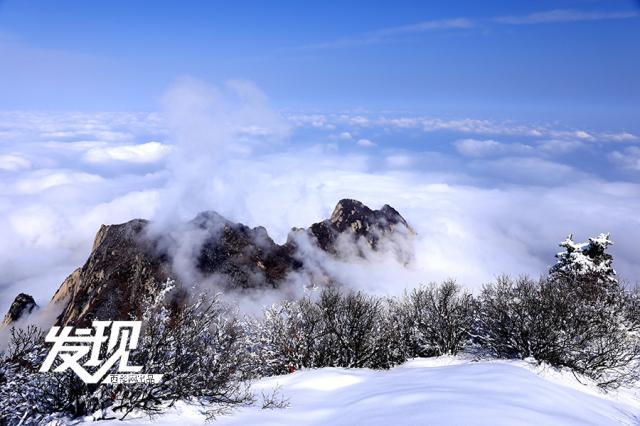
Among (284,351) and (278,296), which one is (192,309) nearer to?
(284,351)

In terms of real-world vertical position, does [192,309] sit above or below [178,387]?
above

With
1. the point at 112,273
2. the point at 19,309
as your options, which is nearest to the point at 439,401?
the point at 112,273

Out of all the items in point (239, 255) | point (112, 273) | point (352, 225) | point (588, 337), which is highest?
point (352, 225)

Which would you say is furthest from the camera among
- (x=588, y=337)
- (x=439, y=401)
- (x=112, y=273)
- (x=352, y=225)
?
(x=352, y=225)

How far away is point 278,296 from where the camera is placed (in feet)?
392

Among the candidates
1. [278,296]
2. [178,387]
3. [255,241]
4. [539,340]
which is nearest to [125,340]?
[178,387]

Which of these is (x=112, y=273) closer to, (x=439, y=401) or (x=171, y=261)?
(x=171, y=261)

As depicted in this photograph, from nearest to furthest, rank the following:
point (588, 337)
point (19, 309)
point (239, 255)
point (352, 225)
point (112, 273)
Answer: point (588, 337), point (112, 273), point (19, 309), point (239, 255), point (352, 225)

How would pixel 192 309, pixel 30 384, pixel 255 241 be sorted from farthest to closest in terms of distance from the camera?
1. pixel 255 241
2. pixel 192 309
3. pixel 30 384

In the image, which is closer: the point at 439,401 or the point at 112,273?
the point at 439,401

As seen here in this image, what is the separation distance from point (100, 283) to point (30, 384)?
107742mm

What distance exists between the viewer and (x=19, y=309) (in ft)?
362

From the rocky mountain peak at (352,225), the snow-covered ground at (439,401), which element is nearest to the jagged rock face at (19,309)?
the rocky mountain peak at (352,225)

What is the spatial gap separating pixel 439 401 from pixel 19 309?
133332 millimetres
